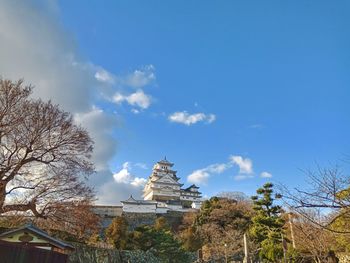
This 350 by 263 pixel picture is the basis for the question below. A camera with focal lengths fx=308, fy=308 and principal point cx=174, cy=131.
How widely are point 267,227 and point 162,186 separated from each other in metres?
30.7

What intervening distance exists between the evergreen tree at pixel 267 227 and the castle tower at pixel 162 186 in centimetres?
2677

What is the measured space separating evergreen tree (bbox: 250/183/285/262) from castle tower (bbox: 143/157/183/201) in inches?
1054

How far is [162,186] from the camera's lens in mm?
51781

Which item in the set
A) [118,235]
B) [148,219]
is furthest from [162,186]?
[118,235]

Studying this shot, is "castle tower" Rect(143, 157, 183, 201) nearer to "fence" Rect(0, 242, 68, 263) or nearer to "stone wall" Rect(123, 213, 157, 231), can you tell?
"stone wall" Rect(123, 213, 157, 231)

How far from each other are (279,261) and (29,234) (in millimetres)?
15948

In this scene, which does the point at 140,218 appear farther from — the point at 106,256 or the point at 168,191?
the point at 106,256

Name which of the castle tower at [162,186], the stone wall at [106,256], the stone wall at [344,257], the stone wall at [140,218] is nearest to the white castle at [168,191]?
the castle tower at [162,186]

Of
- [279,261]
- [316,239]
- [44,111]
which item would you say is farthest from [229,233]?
[44,111]

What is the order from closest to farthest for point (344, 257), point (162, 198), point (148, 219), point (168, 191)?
point (344, 257)
point (148, 219)
point (162, 198)
point (168, 191)

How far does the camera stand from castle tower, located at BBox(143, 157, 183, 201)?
50.7m

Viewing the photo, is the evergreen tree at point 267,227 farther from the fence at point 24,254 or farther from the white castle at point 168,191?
the white castle at point 168,191

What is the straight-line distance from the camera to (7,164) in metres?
11.5

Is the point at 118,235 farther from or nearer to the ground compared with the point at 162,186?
nearer to the ground
